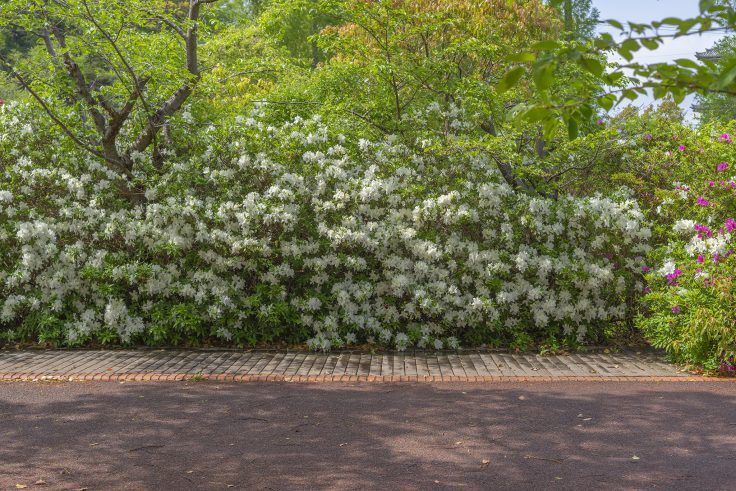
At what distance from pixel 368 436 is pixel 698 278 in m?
4.49

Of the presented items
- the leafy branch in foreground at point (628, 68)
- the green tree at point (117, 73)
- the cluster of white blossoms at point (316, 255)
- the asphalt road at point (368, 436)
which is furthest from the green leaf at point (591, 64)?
the green tree at point (117, 73)

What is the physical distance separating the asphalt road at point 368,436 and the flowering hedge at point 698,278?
58 centimetres

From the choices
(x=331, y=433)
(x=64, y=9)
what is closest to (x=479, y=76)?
(x=64, y=9)

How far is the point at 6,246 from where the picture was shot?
945 cm

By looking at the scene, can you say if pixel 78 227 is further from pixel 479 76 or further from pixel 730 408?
pixel 730 408

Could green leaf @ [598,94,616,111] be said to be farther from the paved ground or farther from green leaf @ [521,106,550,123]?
the paved ground

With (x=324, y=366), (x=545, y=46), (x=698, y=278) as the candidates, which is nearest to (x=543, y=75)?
(x=545, y=46)

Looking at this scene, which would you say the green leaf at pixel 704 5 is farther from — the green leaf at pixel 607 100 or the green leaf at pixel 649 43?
the green leaf at pixel 607 100

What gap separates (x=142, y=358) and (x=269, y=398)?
7.61ft

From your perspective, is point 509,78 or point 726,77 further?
point 509,78

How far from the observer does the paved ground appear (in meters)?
7.44

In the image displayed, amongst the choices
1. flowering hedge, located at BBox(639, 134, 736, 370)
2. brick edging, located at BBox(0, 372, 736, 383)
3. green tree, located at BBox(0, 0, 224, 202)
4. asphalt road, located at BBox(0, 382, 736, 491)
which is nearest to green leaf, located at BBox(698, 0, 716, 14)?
asphalt road, located at BBox(0, 382, 736, 491)

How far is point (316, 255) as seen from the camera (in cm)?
909

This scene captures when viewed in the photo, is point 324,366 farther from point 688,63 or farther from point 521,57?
point 688,63
